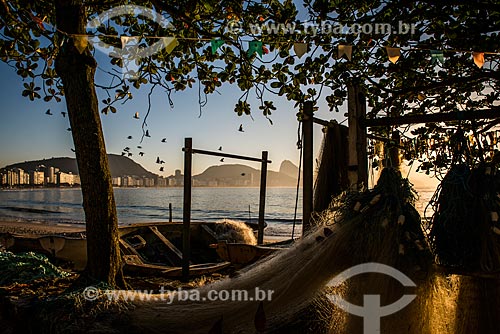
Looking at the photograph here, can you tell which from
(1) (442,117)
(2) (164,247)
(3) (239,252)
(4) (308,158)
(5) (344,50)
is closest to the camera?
(1) (442,117)

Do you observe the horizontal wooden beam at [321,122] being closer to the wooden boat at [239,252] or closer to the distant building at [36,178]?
the wooden boat at [239,252]

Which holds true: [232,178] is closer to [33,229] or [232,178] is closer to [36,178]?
[36,178]

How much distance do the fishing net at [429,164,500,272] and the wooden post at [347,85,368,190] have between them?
3.80ft

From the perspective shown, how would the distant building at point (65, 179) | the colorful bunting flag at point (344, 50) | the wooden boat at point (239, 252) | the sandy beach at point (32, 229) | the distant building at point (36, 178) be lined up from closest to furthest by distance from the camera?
the colorful bunting flag at point (344, 50) → the wooden boat at point (239, 252) → the sandy beach at point (32, 229) → the distant building at point (36, 178) → the distant building at point (65, 179)

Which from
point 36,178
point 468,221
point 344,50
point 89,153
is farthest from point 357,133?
point 36,178

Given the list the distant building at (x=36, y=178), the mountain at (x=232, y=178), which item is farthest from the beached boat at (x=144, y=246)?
the mountain at (x=232, y=178)

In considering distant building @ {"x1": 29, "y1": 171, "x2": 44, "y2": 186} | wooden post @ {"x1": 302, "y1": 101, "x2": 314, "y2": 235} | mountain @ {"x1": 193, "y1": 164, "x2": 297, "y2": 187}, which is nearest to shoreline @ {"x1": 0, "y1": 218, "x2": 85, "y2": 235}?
wooden post @ {"x1": 302, "y1": 101, "x2": 314, "y2": 235}

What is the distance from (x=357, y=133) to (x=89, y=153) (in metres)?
3.00

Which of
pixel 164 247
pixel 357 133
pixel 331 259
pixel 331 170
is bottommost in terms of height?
pixel 164 247

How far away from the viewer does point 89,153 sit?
14.7ft

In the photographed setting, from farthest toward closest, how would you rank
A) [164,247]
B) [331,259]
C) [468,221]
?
[164,247]
[331,259]
[468,221]

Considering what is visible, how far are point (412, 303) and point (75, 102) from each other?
4.01 metres

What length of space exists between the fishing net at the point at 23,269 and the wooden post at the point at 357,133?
Result: 4.33 m

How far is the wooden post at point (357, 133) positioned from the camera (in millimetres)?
3324
